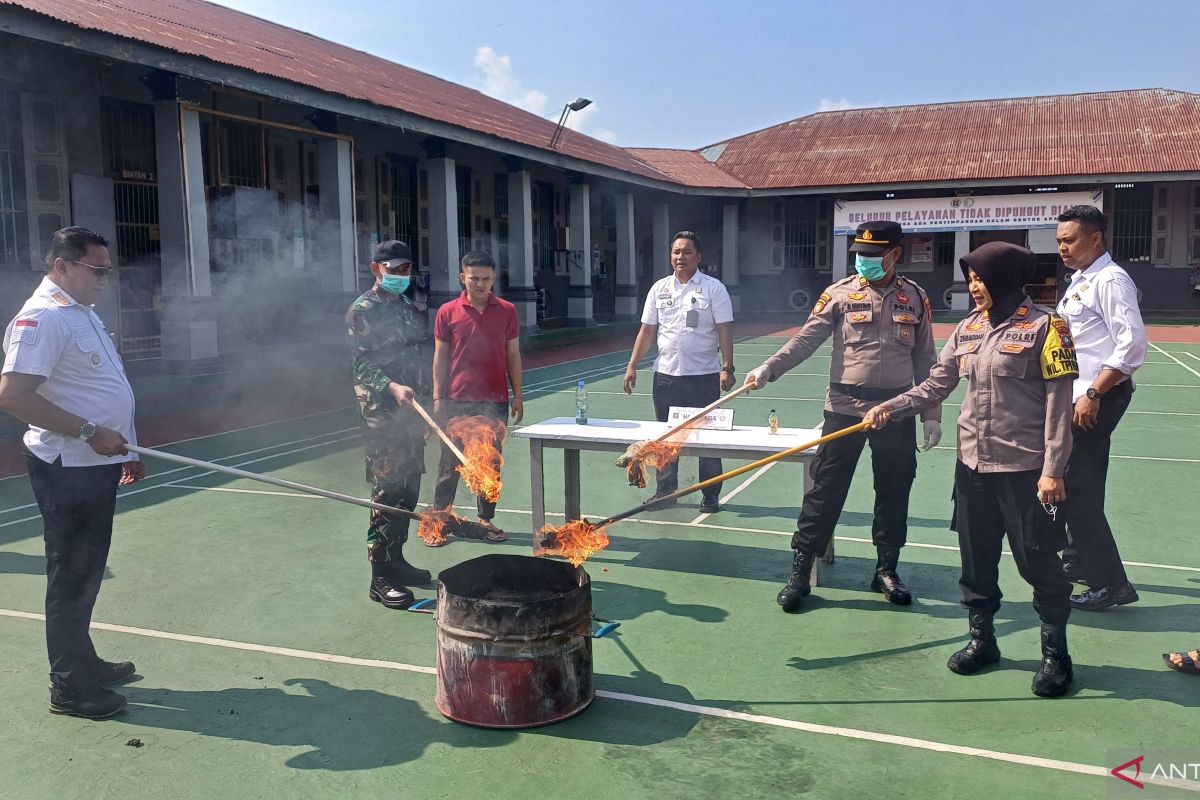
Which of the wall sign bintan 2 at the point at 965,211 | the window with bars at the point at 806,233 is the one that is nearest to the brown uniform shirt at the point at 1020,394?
the wall sign bintan 2 at the point at 965,211

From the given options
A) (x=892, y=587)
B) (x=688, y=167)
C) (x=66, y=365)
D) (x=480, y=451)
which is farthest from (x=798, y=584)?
(x=688, y=167)

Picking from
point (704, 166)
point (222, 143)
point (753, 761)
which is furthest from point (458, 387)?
point (704, 166)

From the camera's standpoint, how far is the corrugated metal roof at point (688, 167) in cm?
3037

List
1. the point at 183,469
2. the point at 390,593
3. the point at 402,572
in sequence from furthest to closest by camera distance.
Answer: the point at 183,469
the point at 402,572
the point at 390,593

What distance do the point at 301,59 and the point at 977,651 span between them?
1548cm

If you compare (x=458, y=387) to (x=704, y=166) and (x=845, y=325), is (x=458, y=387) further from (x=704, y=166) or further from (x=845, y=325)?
(x=704, y=166)

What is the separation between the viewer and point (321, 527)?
7035 mm

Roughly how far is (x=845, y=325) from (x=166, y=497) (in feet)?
19.1

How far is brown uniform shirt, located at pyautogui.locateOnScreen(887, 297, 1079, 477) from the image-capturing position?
4078mm

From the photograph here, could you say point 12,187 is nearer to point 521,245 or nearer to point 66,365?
point 66,365

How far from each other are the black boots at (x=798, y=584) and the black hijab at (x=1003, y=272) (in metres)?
1.73

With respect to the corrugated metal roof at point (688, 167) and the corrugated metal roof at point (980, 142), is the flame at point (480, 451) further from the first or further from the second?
the corrugated metal roof at point (980, 142)

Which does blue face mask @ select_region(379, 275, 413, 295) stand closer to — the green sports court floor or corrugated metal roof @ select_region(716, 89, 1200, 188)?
the green sports court floor

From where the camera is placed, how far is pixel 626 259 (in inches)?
1097
